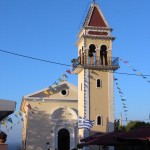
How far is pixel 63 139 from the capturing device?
35.2 metres

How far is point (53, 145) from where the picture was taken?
112 ft

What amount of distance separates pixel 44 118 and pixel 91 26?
983 cm

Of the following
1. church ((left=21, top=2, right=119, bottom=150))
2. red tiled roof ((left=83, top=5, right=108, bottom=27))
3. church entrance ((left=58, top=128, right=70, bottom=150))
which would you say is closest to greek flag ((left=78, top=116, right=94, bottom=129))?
church ((left=21, top=2, right=119, bottom=150))

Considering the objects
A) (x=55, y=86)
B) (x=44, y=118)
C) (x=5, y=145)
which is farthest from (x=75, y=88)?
(x=5, y=145)

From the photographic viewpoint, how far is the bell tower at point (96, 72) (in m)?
29.3

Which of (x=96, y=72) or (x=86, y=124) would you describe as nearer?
(x=86, y=124)

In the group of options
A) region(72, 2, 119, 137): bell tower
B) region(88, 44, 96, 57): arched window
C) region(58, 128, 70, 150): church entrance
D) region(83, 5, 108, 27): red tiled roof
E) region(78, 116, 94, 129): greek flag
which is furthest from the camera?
region(58, 128, 70, 150): church entrance

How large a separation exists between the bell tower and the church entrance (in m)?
4.69

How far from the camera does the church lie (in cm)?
2941

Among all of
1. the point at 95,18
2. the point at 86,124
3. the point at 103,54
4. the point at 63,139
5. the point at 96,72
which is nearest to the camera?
the point at 86,124

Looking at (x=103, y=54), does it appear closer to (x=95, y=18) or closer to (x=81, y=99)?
(x=95, y=18)

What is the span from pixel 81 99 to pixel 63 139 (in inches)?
254

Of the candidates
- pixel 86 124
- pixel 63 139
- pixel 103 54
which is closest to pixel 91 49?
pixel 103 54

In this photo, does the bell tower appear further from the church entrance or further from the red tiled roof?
the church entrance
